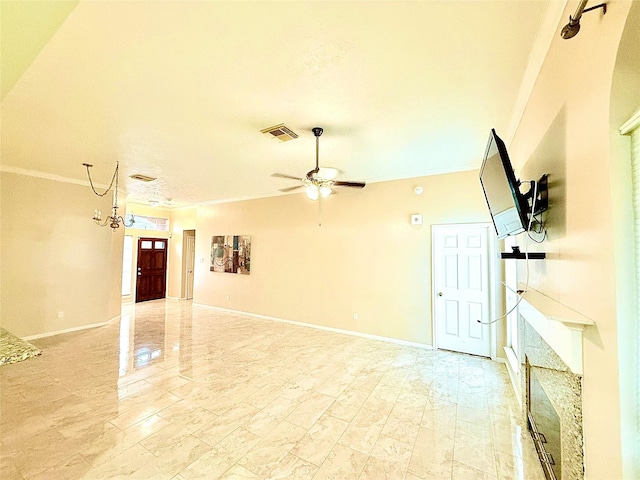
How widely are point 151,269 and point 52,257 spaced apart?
3.71m

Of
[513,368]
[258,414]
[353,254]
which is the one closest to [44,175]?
[258,414]

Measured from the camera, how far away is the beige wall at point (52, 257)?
4477mm

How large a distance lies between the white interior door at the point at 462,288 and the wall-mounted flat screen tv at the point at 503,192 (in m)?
2.17

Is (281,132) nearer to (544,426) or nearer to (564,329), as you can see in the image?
(564,329)

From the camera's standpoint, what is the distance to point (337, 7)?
1.50 meters

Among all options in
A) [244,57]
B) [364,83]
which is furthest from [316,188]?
[244,57]

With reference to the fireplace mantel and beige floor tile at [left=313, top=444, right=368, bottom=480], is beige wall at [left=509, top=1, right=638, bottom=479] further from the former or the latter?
beige floor tile at [left=313, top=444, right=368, bottom=480]

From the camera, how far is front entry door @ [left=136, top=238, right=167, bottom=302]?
327 inches

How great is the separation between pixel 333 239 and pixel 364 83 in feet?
11.6

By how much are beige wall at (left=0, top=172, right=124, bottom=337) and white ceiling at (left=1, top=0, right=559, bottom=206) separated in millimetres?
1208

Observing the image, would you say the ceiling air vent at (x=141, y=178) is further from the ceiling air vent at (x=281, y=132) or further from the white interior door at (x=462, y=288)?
the white interior door at (x=462, y=288)

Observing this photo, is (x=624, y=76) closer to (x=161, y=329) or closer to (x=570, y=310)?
(x=570, y=310)

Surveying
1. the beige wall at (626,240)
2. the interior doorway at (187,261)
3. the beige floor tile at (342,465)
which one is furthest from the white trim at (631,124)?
the interior doorway at (187,261)

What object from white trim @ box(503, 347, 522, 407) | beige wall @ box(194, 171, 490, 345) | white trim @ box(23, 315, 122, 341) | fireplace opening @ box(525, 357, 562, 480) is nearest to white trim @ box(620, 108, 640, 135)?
fireplace opening @ box(525, 357, 562, 480)
